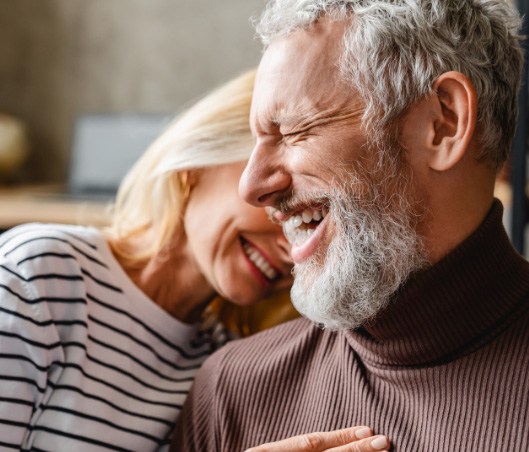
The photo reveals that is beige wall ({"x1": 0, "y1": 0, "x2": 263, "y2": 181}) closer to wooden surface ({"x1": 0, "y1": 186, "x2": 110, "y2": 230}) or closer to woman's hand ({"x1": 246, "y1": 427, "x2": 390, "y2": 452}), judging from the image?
wooden surface ({"x1": 0, "y1": 186, "x2": 110, "y2": 230})

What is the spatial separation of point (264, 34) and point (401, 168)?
0.30 metres

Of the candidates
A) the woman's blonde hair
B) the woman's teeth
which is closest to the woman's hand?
the woman's teeth

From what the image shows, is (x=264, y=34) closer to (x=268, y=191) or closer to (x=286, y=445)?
(x=268, y=191)

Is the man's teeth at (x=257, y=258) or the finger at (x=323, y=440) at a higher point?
the man's teeth at (x=257, y=258)

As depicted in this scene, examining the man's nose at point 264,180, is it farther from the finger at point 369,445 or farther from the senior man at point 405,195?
the finger at point 369,445

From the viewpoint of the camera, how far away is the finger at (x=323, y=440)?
1.05m

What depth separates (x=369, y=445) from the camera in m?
1.02

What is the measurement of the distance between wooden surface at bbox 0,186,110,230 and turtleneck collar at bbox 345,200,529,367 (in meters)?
1.72

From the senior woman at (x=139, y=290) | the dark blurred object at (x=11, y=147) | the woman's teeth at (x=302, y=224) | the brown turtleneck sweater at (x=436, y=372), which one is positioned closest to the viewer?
the brown turtleneck sweater at (x=436, y=372)

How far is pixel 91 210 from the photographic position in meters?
2.81

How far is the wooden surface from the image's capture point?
273 cm

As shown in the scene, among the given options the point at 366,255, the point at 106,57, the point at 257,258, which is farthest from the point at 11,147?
the point at 366,255

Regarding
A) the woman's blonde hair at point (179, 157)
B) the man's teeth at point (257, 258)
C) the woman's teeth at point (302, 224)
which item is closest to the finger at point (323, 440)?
the woman's teeth at point (302, 224)

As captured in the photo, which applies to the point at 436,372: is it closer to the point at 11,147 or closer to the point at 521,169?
the point at 521,169
